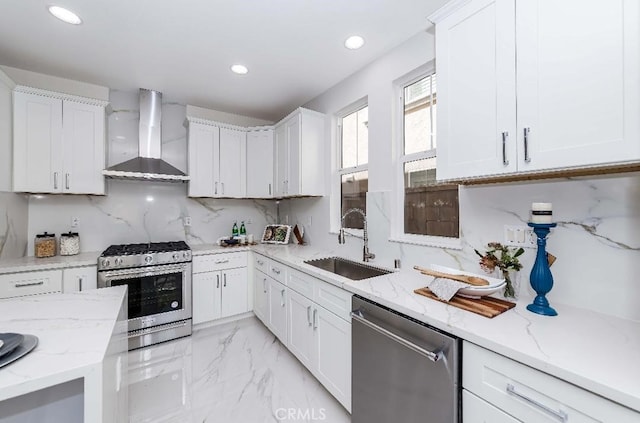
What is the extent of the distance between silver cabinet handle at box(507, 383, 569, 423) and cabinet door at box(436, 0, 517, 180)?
2.84 feet

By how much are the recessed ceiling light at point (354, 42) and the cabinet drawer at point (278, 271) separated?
1962 millimetres

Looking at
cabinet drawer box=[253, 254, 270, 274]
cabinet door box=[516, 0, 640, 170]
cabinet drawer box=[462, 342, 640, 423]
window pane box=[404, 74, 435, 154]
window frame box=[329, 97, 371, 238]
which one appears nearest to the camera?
cabinet drawer box=[462, 342, 640, 423]

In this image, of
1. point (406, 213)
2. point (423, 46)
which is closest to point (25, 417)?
point (406, 213)

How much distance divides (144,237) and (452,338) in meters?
3.35

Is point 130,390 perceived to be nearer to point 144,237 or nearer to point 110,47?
point 144,237

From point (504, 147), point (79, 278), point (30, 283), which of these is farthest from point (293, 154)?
point (30, 283)

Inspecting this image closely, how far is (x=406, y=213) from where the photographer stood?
219 cm

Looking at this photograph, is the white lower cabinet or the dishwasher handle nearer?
the dishwasher handle

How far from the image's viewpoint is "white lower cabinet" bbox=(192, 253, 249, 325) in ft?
9.44

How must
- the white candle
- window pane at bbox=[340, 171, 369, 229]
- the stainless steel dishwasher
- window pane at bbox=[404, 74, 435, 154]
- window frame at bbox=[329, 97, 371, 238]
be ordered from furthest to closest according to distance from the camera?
1. window frame at bbox=[329, 97, 371, 238]
2. window pane at bbox=[340, 171, 369, 229]
3. window pane at bbox=[404, 74, 435, 154]
4. the white candle
5. the stainless steel dishwasher

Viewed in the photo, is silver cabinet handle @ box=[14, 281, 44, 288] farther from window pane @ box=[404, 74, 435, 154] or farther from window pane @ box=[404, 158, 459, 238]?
window pane @ box=[404, 74, 435, 154]

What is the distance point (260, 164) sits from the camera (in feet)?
11.4

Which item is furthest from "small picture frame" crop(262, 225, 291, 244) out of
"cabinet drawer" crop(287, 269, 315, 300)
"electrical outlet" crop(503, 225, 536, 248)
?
"electrical outlet" crop(503, 225, 536, 248)

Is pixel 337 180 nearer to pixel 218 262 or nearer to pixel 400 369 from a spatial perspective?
pixel 218 262
